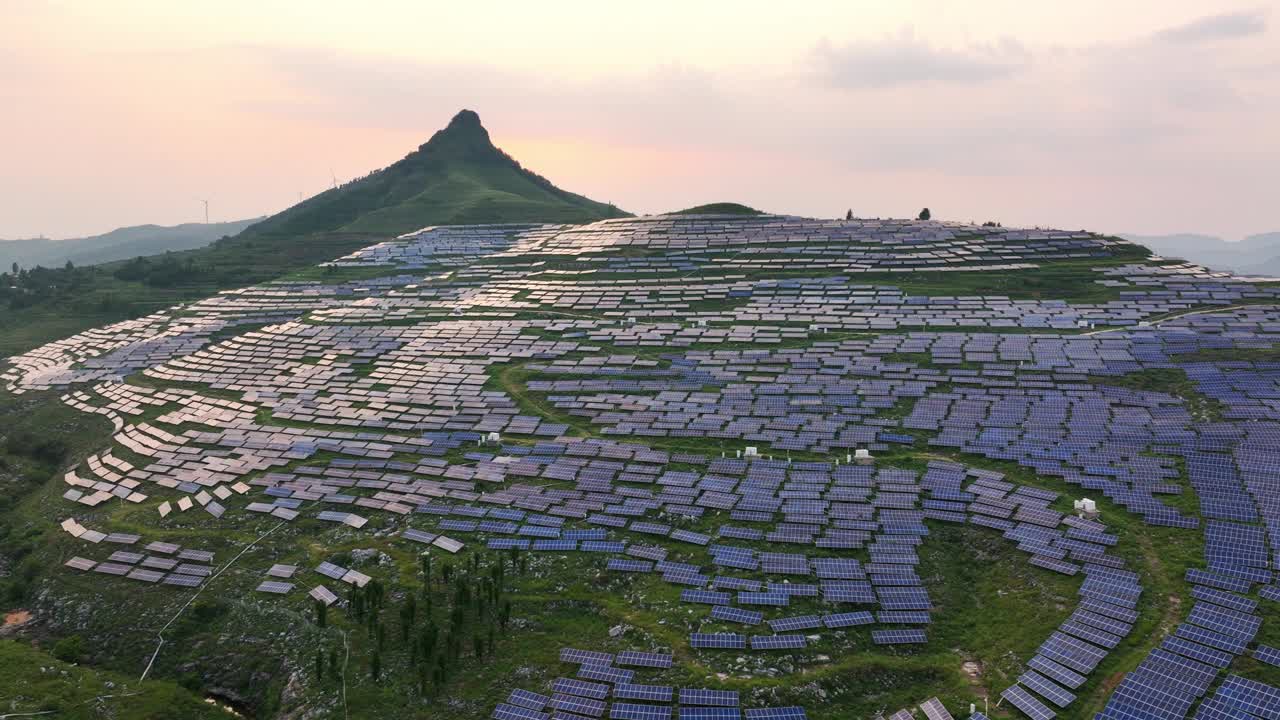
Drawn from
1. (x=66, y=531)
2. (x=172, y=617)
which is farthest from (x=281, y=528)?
(x=66, y=531)

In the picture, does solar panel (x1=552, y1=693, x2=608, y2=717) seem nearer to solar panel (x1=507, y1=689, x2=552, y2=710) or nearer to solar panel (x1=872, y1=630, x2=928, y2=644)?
solar panel (x1=507, y1=689, x2=552, y2=710)

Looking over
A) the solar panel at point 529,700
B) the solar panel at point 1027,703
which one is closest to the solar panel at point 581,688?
the solar panel at point 529,700

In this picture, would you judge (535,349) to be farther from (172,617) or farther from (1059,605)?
(1059,605)

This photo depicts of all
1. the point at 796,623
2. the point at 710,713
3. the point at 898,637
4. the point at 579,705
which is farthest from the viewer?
the point at 796,623

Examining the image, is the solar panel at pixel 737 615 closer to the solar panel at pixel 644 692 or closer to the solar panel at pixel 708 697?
the solar panel at pixel 708 697

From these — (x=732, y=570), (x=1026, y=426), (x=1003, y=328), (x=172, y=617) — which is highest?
(x=1003, y=328)

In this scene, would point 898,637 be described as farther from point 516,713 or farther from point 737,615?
point 516,713

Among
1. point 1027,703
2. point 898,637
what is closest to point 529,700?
point 898,637

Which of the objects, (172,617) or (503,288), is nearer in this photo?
(172,617)
